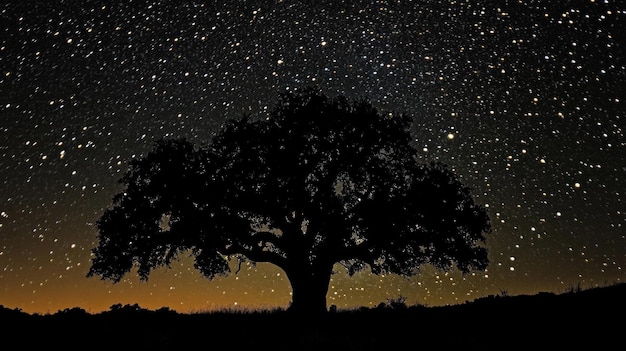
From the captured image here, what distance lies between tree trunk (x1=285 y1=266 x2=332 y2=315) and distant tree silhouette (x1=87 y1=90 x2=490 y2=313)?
4cm

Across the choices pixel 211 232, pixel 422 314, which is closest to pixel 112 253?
pixel 211 232

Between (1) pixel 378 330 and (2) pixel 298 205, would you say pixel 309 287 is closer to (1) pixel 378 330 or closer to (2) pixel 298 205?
(2) pixel 298 205

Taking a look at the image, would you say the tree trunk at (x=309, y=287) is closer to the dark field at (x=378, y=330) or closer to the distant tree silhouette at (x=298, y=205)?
the distant tree silhouette at (x=298, y=205)

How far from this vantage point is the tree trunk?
19672 millimetres

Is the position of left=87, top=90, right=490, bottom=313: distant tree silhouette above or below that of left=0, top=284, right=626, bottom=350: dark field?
above

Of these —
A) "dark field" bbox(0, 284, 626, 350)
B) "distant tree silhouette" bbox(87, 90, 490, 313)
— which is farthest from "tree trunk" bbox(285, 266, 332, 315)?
"dark field" bbox(0, 284, 626, 350)

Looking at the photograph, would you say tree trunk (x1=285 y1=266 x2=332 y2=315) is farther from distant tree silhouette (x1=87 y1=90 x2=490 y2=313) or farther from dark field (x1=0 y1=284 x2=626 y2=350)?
dark field (x1=0 y1=284 x2=626 y2=350)

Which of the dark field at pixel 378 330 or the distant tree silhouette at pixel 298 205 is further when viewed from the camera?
the distant tree silhouette at pixel 298 205

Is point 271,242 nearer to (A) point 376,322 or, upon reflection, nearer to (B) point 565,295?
(A) point 376,322

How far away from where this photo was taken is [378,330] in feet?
34.9

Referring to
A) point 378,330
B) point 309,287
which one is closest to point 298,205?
point 309,287

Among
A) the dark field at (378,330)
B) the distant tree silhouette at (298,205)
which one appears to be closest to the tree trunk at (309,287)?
the distant tree silhouette at (298,205)

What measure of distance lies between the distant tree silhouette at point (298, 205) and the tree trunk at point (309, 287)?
0.04 metres

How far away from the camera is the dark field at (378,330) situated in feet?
27.2
